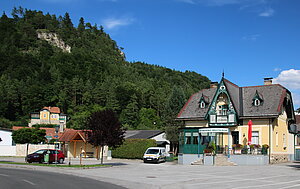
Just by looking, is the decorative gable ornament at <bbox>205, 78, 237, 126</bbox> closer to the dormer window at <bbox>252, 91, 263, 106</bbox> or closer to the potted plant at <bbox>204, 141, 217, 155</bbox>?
the dormer window at <bbox>252, 91, 263, 106</bbox>

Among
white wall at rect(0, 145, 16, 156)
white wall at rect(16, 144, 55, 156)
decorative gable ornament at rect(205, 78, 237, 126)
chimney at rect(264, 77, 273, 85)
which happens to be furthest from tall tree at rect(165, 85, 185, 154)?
white wall at rect(0, 145, 16, 156)

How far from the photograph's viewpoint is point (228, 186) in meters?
17.7

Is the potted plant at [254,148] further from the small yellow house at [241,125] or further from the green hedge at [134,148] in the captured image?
the green hedge at [134,148]

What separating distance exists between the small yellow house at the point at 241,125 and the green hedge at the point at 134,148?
533 cm

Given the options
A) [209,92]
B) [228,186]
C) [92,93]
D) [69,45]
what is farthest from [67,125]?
[69,45]

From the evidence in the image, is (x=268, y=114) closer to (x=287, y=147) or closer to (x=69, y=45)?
(x=287, y=147)

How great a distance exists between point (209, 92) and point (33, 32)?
6383 inches

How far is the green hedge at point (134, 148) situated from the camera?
4416cm

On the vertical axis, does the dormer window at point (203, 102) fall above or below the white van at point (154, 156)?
above

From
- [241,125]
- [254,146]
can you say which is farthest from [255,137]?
[254,146]

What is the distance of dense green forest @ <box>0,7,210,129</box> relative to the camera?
366 ft

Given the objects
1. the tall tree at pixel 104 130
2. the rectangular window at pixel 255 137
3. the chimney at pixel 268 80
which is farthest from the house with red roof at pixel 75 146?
the chimney at pixel 268 80

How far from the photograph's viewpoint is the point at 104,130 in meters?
31.6

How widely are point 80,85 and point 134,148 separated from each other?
3308 inches
